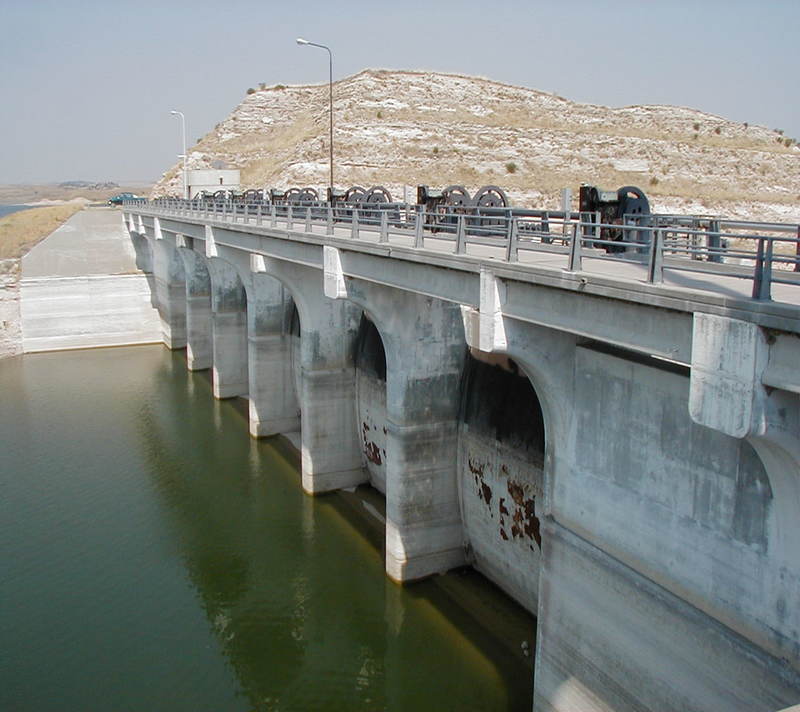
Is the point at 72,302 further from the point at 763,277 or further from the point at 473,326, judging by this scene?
the point at 763,277

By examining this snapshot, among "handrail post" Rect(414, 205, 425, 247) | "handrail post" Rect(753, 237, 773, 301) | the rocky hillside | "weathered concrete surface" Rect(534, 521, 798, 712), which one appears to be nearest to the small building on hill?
the rocky hillside

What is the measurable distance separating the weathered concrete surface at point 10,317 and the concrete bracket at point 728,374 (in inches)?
2090

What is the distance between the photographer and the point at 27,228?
229ft

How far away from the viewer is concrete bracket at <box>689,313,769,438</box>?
27.7 feet

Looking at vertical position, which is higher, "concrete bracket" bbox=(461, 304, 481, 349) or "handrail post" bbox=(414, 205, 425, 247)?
"handrail post" bbox=(414, 205, 425, 247)

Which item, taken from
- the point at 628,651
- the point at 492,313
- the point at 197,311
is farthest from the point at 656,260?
the point at 197,311

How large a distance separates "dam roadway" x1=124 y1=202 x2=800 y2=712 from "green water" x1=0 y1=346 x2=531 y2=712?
211cm

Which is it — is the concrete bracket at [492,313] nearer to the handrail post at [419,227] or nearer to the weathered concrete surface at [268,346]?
the handrail post at [419,227]

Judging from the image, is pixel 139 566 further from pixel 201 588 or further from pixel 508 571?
pixel 508 571

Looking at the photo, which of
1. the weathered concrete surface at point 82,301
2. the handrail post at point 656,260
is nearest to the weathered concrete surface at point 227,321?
the weathered concrete surface at point 82,301

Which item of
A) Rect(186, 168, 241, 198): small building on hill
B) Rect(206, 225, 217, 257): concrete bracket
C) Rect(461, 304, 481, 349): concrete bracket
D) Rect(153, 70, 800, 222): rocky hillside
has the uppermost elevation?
Rect(153, 70, 800, 222): rocky hillside

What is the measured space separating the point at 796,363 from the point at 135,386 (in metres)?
41.5

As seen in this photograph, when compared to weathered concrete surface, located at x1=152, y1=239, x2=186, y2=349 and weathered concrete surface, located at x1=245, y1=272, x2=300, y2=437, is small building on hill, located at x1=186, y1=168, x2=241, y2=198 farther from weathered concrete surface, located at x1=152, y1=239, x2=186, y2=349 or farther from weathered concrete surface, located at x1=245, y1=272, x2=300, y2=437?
weathered concrete surface, located at x1=245, y1=272, x2=300, y2=437

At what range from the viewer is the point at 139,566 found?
22766mm
